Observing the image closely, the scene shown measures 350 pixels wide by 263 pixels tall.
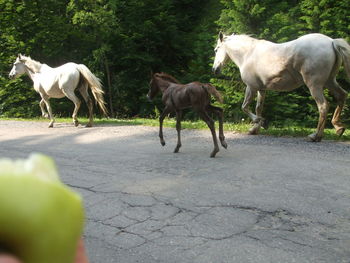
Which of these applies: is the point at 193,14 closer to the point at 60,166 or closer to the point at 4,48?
the point at 4,48

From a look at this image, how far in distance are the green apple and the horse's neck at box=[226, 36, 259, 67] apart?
313 inches

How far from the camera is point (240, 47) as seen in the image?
26.7 ft

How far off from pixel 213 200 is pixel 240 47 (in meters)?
5.22

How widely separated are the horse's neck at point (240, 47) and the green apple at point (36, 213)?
7947 mm

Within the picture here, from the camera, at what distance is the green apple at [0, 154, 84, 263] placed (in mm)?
386

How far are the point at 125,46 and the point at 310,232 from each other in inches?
623

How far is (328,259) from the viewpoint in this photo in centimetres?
247

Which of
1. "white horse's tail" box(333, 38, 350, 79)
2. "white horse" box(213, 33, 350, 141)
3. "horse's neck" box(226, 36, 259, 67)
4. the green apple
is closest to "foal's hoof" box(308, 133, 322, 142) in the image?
"white horse" box(213, 33, 350, 141)

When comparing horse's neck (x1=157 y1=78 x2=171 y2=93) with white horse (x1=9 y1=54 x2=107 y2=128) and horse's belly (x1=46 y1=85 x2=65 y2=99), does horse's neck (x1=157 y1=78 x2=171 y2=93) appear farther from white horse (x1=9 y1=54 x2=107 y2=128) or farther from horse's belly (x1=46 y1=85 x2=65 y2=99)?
horse's belly (x1=46 y1=85 x2=65 y2=99)

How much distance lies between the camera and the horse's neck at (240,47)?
802 centimetres

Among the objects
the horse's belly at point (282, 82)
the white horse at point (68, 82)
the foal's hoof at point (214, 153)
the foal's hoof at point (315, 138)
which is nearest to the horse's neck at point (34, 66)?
the white horse at point (68, 82)

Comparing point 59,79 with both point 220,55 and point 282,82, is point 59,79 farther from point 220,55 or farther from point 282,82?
point 282,82

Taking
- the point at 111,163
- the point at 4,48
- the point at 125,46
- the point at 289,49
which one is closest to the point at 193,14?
the point at 125,46

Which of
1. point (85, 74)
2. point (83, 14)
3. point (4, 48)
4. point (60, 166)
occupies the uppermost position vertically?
point (83, 14)
